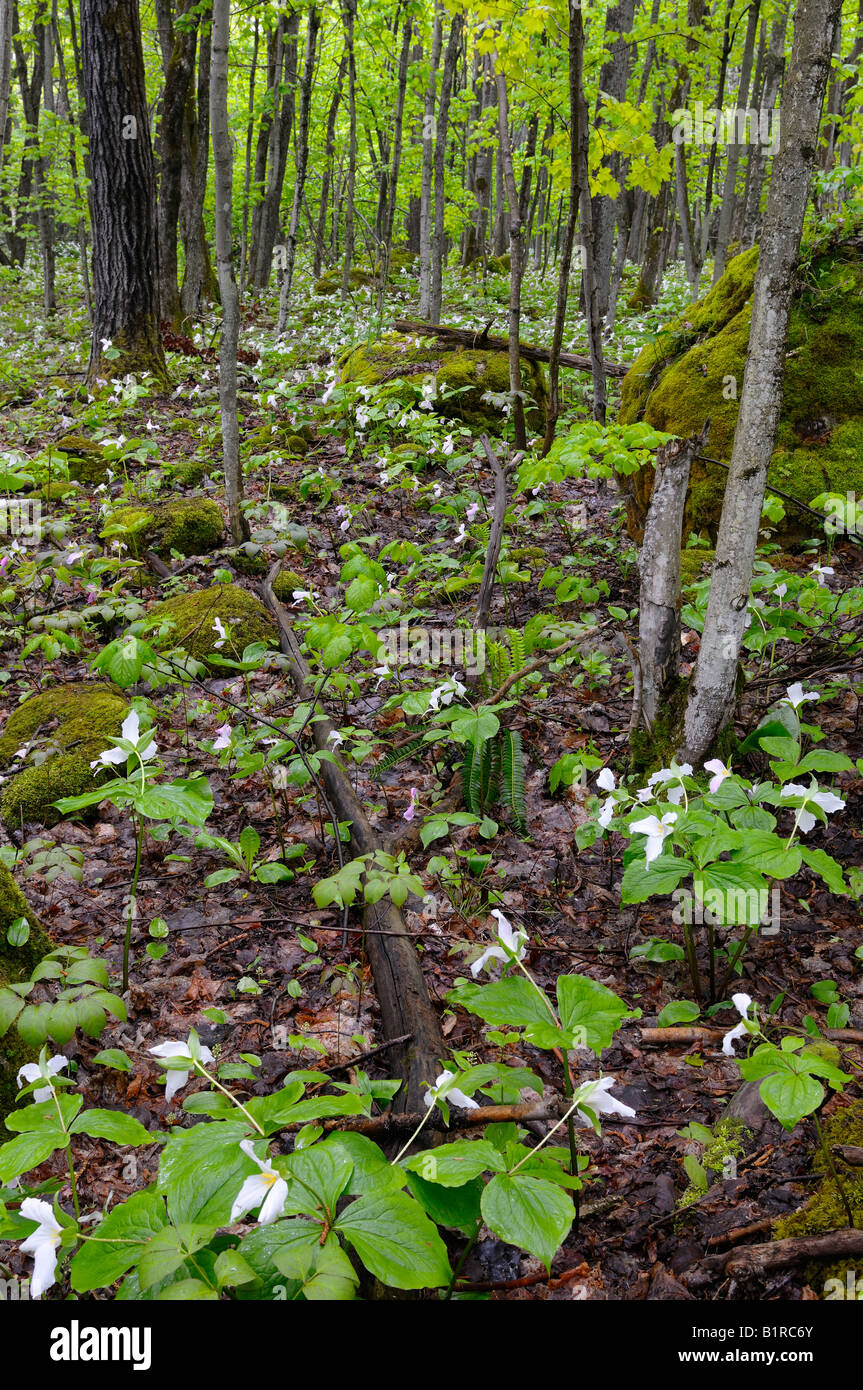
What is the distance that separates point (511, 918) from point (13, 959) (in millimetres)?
1610

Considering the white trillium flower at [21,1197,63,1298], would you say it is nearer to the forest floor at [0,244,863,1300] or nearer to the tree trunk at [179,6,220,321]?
the forest floor at [0,244,863,1300]

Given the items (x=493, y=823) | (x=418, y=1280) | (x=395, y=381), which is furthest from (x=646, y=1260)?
(x=395, y=381)

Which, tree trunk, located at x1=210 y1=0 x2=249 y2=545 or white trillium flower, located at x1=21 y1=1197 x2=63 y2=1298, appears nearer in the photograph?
white trillium flower, located at x1=21 y1=1197 x2=63 y2=1298

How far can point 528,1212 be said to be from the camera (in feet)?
4.09

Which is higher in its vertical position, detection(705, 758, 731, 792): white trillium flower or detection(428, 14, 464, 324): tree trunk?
detection(428, 14, 464, 324): tree trunk

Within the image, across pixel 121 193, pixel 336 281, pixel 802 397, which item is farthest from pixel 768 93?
pixel 336 281

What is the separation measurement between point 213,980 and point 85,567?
3229mm

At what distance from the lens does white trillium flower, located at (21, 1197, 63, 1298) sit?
47.6 inches

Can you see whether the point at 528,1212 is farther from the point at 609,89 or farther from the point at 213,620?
the point at 609,89

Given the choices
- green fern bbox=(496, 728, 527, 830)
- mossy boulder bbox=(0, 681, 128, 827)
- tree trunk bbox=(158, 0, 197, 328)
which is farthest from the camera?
tree trunk bbox=(158, 0, 197, 328)

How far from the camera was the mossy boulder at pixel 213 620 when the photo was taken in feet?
14.5

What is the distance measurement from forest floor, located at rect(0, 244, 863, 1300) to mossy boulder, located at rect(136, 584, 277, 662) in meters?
0.24

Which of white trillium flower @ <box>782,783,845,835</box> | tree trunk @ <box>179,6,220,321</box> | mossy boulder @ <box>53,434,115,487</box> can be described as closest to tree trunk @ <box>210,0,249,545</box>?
mossy boulder @ <box>53,434,115,487</box>

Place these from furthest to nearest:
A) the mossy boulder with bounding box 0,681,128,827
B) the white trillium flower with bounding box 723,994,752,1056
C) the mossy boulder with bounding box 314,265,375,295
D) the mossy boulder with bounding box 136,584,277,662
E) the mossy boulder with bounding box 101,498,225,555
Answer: the mossy boulder with bounding box 314,265,375,295 → the mossy boulder with bounding box 101,498,225,555 → the mossy boulder with bounding box 136,584,277,662 → the mossy boulder with bounding box 0,681,128,827 → the white trillium flower with bounding box 723,994,752,1056
